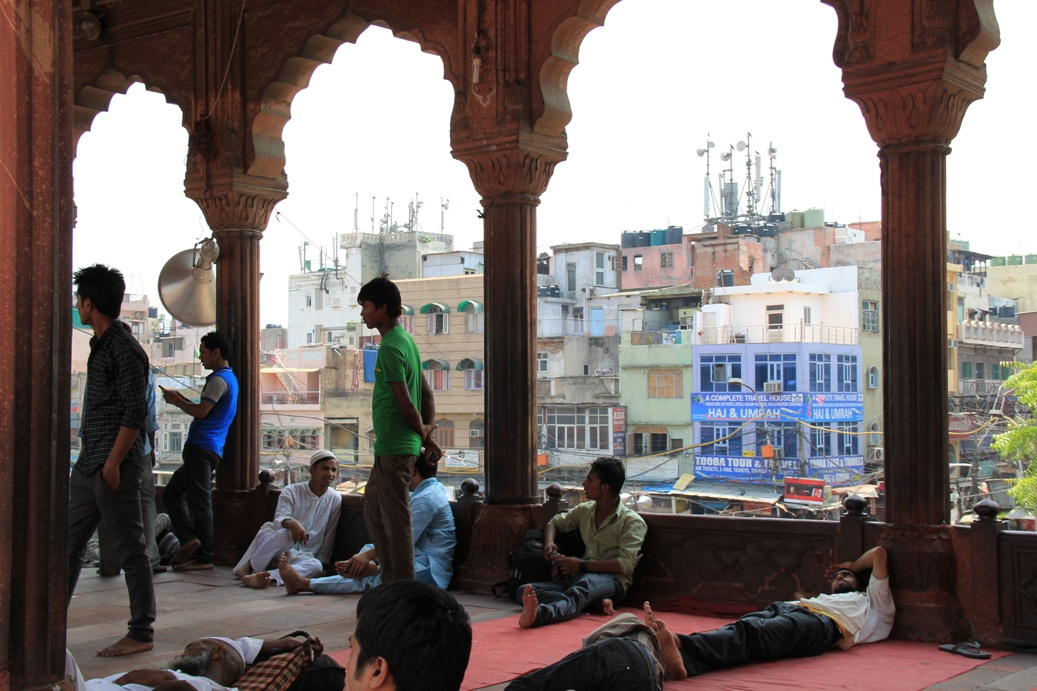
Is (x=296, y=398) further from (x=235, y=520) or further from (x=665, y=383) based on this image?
(x=235, y=520)

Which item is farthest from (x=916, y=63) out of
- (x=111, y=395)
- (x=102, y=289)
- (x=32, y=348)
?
(x=32, y=348)

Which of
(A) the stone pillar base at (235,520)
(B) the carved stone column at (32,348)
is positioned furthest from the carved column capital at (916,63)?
(A) the stone pillar base at (235,520)

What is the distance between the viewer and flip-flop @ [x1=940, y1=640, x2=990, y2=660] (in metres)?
5.02

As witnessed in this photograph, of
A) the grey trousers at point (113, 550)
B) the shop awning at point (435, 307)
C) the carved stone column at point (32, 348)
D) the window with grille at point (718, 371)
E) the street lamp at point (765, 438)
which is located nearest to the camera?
the carved stone column at point (32, 348)

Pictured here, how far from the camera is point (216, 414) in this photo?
7773mm

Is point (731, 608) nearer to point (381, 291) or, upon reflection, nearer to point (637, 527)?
point (637, 527)

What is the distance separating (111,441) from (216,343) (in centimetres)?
301

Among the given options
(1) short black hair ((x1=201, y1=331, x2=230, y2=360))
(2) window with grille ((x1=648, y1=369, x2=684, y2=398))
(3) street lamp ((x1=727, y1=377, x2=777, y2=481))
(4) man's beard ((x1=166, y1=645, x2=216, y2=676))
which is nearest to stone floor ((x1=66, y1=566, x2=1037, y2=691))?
(4) man's beard ((x1=166, y1=645, x2=216, y2=676))

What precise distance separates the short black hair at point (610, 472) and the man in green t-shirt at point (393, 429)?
1.05m

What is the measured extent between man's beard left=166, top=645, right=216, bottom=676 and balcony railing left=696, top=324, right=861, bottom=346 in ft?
138

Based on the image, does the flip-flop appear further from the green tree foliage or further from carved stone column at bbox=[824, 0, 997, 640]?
the green tree foliage

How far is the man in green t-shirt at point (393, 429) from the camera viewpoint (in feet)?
18.1

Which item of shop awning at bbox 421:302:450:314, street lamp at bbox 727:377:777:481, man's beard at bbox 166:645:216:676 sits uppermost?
shop awning at bbox 421:302:450:314

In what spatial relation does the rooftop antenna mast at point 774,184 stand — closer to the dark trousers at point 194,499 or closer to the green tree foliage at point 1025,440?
the green tree foliage at point 1025,440
